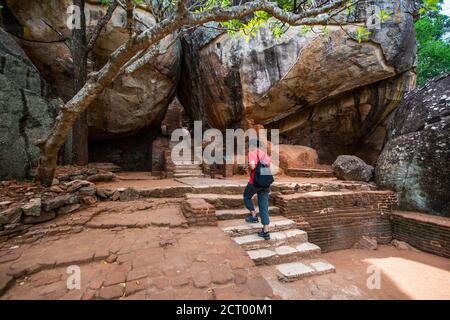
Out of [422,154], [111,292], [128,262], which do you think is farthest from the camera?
[422,154]

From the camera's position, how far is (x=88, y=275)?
93.3 inches

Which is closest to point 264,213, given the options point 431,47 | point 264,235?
point 264,235

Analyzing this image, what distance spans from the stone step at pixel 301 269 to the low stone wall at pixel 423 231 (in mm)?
3402

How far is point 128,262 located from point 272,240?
2.23m

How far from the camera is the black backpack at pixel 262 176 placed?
358 centimetres

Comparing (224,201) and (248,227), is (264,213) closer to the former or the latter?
(248,227)

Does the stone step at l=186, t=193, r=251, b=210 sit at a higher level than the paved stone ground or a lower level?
higher

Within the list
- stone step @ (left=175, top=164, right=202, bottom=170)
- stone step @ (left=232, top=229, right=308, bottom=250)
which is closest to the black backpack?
stone step @ (left=232, top=229, right=308, bottom=250)

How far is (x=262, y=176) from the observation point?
358cm

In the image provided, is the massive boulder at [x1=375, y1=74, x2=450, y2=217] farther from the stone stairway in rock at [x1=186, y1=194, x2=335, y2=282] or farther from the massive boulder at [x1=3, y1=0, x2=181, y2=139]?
the massive boulder at [x1=3, y1=0, x2=181, y2=139]

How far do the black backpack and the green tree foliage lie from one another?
17.1m

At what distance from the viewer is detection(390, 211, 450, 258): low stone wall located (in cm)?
444

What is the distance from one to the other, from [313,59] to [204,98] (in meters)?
5.24

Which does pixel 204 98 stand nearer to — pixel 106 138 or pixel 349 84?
pixel 106 138
